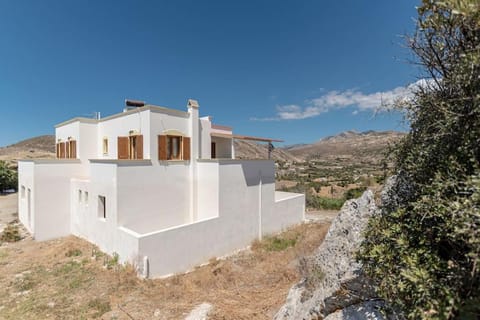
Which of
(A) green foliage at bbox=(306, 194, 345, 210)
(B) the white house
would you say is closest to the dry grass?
(B) the white house

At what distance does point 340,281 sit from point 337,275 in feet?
1.25

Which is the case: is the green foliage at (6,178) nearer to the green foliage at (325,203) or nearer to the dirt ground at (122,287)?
the dirt ground at (122,287)

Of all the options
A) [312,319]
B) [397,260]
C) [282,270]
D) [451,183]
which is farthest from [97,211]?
[451,183]

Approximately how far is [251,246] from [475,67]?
12.1 meters

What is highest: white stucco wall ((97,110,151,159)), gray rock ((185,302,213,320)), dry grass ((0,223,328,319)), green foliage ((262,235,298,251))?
white stucco wall ((97,110,151,159))

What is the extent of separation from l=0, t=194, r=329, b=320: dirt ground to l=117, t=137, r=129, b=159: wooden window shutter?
185 inches

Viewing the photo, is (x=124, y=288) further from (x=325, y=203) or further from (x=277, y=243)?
(x=325, y=203)

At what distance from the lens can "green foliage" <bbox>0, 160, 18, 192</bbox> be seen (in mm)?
23362

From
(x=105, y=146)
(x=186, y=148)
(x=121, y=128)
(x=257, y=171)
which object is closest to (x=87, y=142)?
(x=105, y=146)

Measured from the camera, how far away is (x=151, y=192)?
1038 cm

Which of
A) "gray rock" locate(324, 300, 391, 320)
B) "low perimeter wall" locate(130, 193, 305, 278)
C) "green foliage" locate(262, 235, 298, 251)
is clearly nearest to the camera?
"gray rock" locate(324, 300, 391, 320)

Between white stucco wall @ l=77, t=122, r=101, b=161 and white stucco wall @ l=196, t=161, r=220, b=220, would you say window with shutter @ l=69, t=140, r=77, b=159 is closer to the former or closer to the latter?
white stucco wall @ l=77, t=122, r=101, b=161

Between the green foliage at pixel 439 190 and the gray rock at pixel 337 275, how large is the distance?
0.76m

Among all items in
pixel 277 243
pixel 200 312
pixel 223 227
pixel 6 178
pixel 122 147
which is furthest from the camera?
pixel 6 178
